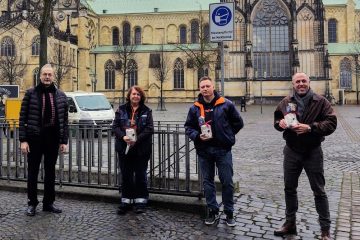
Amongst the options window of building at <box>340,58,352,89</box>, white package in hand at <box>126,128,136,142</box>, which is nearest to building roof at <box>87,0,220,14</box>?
window of building at <box>340,58,352,89</box>

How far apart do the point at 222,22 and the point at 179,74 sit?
5610cm

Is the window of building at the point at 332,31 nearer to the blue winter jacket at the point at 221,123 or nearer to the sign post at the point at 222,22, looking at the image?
the sign post at the point at 222,22

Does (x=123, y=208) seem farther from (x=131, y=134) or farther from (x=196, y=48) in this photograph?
(x=196, y=48)

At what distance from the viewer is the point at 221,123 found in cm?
555

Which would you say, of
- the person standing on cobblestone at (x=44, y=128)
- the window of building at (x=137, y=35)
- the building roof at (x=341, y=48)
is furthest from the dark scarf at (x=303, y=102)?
the window of building at (x=137, y=35)

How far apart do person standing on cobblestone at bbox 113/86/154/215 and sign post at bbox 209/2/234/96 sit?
1.50 m

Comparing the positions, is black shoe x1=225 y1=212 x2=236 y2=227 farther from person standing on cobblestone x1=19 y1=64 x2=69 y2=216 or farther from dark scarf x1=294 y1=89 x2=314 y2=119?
person standing on cobblestone x1=19 y1=64 x2=69 y2=216

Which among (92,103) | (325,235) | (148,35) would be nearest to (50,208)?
(325,235)

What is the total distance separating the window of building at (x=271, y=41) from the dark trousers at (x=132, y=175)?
50.7m

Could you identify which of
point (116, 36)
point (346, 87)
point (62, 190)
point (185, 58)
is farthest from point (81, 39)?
point (62, 190)

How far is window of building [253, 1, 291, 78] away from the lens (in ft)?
182

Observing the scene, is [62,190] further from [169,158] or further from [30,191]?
[169,158]

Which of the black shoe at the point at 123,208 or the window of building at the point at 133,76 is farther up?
the window of building at the point at 133,76

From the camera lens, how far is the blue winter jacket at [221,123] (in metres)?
5.57
